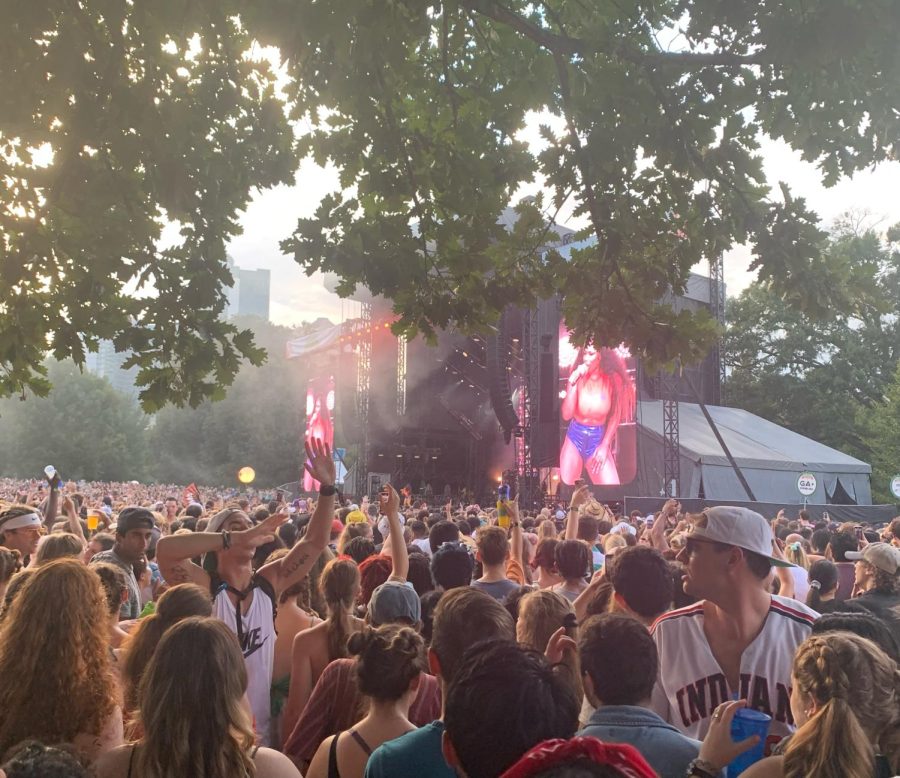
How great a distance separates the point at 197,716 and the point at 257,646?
2.02 m

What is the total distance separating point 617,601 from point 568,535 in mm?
2644

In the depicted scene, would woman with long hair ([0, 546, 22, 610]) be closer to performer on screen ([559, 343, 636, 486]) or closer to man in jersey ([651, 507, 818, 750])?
man in jersey ([651, 507, 818, 750])

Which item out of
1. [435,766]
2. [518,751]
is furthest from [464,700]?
[435,766]

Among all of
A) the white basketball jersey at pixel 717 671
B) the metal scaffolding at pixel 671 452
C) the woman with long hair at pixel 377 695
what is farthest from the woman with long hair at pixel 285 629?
the metal scaffolding at pixel 671 452

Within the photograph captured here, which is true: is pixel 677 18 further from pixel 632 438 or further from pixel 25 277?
pixel 632 438

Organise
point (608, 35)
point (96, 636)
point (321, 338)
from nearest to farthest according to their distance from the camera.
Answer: point (96, 636)
point (608, 35)
point (321, 338)

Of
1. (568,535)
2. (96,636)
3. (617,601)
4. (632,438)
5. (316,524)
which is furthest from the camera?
(632,438)

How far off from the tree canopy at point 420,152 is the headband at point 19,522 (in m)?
1.47

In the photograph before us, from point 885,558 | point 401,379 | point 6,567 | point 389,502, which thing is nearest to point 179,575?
point 6,567

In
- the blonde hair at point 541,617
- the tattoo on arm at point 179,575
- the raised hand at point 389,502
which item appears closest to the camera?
the blonde hair at point 541,617

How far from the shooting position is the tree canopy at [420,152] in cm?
387

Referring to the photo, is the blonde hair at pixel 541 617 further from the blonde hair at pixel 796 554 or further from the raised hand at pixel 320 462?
the blonde hair at pixel 796 554

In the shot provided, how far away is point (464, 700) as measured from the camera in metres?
1.91

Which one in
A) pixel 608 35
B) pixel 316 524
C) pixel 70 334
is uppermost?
pixel 608 35
